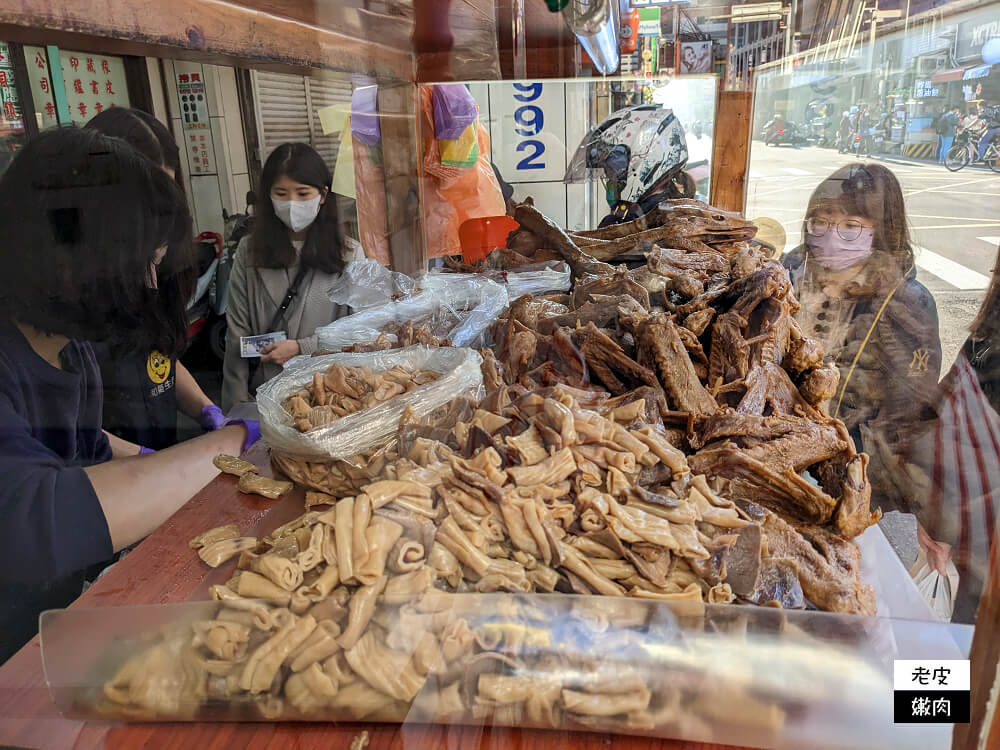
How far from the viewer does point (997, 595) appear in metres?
0.75

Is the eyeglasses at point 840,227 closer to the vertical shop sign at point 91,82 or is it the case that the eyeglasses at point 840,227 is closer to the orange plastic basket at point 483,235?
the orange plastic basket at point 483,235

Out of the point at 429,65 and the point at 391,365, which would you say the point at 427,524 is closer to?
the point at 391,365

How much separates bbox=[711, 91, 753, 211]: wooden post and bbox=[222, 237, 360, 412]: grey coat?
1038 mm

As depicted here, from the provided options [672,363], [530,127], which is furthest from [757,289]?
[530,127]

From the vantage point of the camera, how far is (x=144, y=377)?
3.41 feet

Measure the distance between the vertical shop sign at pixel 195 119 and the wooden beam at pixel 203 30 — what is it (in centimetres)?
5

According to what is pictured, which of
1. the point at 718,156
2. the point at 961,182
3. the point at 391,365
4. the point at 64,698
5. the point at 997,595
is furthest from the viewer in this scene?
the point at 718,156

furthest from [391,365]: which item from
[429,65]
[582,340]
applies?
[429,65]

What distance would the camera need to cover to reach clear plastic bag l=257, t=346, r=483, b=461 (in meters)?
1.27

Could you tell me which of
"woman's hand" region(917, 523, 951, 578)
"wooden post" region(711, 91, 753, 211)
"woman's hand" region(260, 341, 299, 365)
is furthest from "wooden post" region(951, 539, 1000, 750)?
"woman's hand" region(260, 341, 299, 365)

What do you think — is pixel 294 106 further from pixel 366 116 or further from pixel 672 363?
pixel 672 363

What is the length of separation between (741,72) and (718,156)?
44 centimetres

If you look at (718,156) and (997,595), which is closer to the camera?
(997,595)

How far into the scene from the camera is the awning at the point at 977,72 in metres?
0.87
